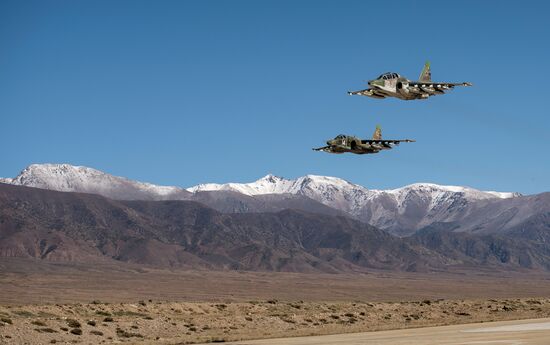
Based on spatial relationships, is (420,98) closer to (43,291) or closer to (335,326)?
(335,326)

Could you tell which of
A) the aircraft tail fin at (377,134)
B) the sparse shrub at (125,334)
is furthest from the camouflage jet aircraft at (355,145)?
the sparse shrub at (125,334)

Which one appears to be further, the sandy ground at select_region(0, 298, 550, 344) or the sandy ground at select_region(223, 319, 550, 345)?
the sandy ground at select_region(0, 298, 550, 344)

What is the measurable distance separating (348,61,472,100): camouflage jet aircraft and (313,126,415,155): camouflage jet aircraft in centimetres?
709

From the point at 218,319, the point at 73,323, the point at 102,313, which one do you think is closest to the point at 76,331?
the point at 73,323

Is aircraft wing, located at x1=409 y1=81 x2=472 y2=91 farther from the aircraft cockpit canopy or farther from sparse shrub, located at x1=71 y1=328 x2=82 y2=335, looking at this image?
sparse shrub, located at x1=71 y1=328 x2=82 y2=335

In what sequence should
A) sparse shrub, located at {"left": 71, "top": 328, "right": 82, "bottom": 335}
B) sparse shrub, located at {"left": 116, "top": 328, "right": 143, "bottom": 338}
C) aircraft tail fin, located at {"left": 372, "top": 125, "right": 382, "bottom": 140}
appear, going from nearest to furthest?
sparse shrub, located at {"left": 71, "top": 328, "right": 82, "bottom": 335} → sparse shrub, located at {"left": 116, "top": 328, "right": 143, "bottom": 338} → aircraft tail fin, located at {"left": 372, "top": 125, "right": 382, "bottom": 140}

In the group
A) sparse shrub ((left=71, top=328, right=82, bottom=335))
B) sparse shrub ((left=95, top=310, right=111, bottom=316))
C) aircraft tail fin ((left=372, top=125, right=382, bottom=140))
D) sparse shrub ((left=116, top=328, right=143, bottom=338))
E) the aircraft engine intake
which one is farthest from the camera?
aircraft tail fin ((left=372, top=125, right=382, bottom=140))

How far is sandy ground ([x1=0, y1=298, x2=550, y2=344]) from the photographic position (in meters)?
70.0

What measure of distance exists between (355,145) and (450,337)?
28.1m

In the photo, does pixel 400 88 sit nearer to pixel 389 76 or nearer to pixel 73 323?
pixel 389 76

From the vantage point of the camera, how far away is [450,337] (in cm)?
6281

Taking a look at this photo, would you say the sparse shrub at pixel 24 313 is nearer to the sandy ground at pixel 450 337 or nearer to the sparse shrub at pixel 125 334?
the sparse shrub at pixel 125 334

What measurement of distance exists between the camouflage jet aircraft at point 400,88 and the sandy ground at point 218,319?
2139 cm

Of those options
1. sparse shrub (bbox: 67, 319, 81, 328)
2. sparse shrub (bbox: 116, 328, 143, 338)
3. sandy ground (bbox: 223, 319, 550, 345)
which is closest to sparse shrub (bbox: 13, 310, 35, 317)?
sparse shrub (bbox: 67, 319, 81, 328)
